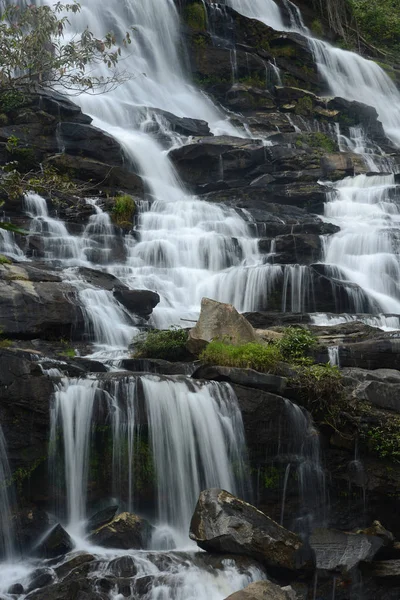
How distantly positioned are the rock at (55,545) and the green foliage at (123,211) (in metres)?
13.1

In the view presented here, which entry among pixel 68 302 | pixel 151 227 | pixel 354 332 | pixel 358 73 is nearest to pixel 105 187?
pixel 151 227

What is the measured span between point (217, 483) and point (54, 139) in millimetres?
17457

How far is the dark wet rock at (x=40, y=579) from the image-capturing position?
8.80 m

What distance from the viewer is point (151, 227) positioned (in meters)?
22.5

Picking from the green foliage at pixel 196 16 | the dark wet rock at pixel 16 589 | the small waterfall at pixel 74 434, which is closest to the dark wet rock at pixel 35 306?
the small waterfall at pixel 74 434

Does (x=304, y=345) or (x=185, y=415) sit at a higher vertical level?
(x=304, y=345)

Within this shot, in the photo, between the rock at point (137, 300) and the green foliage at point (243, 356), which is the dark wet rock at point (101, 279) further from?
the green foliage at point (243, 356)

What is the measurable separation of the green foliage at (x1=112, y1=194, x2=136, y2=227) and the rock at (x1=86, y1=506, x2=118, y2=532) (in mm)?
12458

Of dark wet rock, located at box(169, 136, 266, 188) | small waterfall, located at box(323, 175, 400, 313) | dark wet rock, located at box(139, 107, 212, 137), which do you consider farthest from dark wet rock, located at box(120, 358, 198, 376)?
dark wet rock, located at box(139, 107, 212, 137)

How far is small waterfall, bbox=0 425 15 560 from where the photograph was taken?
954 centimetres

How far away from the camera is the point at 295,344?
1429cm

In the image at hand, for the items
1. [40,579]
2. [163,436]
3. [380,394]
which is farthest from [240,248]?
[40,579]

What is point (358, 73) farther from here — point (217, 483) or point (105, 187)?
point (217, 483)

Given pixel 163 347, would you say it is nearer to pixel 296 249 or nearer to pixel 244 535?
pixel 244 535
